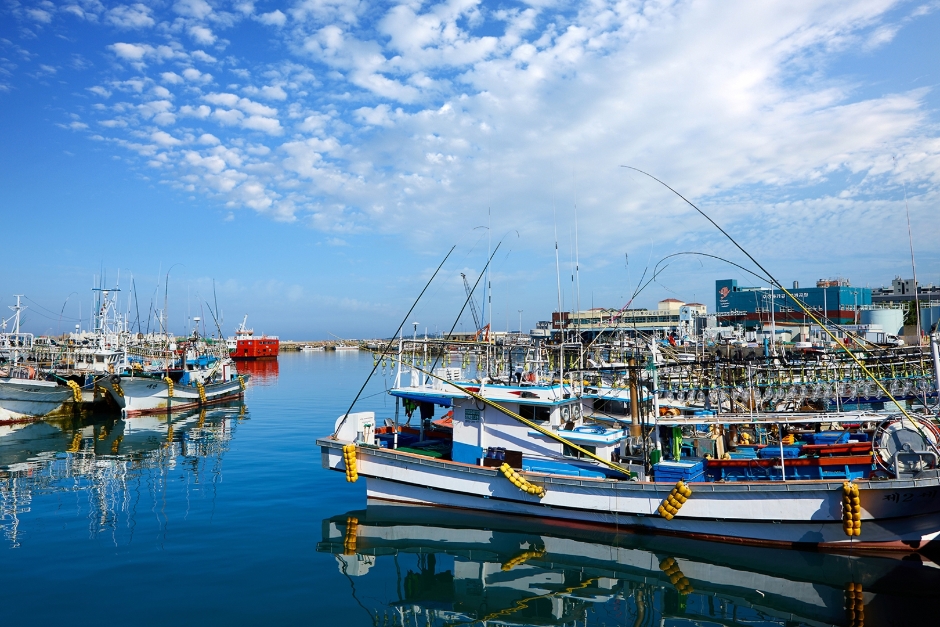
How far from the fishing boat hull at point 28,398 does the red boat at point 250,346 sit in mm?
64687

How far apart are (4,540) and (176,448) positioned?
12051 millimetres

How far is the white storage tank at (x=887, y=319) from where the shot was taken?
6400 cm

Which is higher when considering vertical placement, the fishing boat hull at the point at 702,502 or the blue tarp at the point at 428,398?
the blue tarp at the point at 428,398

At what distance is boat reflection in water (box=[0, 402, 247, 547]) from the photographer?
15672 mm

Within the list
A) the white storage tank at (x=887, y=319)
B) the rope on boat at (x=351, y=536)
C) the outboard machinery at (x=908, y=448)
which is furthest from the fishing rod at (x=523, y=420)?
the white storage tank at (x=887, y=319)

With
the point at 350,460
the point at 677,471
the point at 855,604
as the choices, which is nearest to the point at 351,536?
the point at 350,460

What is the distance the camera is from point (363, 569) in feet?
38.7

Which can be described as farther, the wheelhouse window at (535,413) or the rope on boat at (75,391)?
the rope on boat at (75,391)

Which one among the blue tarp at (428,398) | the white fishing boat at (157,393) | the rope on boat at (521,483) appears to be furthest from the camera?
the white fishing boat at (157,393)

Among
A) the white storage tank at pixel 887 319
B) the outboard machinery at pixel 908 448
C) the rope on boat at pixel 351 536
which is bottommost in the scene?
the rope on boat at pixel 351 536

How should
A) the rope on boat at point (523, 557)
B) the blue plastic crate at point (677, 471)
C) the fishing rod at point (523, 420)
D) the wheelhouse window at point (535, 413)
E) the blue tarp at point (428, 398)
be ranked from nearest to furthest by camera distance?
the rope on boat at point (523, 557), the blue plastic crate at point (677, 471), the fishing rod at point (523, 420), the wheelhouse window at point (535, 413), the blue tarp at point (428, 398)

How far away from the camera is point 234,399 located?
138 feet

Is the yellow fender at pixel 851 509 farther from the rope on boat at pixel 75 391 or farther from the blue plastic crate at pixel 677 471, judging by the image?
the rope on boat at pixel 75 391

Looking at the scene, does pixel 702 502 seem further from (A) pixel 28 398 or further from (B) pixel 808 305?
(B) pixel 808 305
